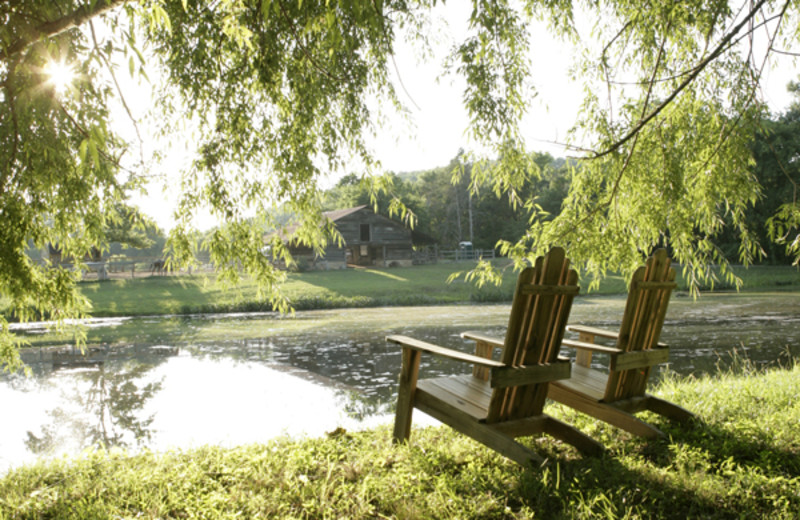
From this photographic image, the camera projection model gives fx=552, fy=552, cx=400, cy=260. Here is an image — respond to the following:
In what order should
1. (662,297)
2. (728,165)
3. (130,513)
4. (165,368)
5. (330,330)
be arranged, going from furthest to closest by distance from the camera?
1. (330,330)
2. (165,368)
3. (728,165)
4. (662,297)
5. (130,513)

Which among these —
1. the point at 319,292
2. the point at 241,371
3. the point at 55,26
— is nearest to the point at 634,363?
the point at 55,26

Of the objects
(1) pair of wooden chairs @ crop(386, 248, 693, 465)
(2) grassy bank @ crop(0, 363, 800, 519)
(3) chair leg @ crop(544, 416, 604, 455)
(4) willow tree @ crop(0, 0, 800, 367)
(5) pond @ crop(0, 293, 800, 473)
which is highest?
(4) willow tree @ crop(0, 0, 800, 367)

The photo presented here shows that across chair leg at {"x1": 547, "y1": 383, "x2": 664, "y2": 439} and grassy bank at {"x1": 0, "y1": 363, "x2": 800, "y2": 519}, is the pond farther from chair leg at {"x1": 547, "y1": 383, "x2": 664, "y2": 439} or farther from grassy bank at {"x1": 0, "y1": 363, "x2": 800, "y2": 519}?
chair leg at {"x1": 547, "y1": 383, "x2": 664, "y2": 439}

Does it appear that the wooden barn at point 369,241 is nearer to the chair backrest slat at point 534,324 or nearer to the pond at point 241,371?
the pond at point 241,371

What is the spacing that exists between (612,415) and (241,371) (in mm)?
7049

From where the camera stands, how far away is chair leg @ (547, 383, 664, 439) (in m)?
3.52

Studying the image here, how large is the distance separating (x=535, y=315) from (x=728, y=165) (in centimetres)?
280

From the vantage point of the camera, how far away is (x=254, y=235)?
16.1ft

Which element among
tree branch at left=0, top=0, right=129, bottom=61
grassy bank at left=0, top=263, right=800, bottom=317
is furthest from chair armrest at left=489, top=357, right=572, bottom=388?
grassy bank at left=0, top=263, right=800, bottom=317

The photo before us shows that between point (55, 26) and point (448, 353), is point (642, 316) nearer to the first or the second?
point (448, 353)

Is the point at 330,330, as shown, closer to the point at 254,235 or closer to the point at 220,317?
the point at 220,317

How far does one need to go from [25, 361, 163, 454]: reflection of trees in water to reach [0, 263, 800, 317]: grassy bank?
9642 millimetres

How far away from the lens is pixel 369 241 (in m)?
41.4

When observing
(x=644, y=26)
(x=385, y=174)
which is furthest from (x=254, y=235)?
(x=644, y=26)
